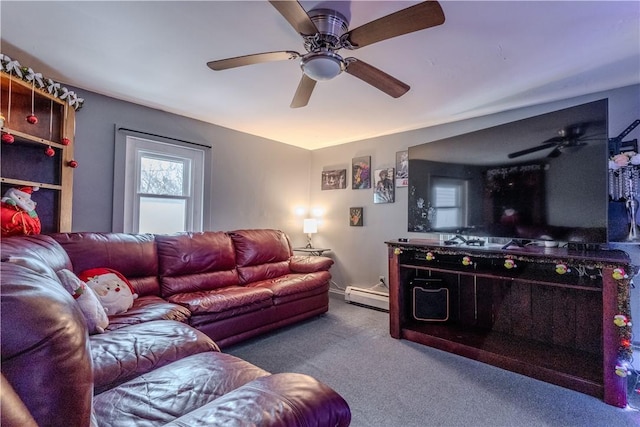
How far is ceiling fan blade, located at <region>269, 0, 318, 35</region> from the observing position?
1.34 m

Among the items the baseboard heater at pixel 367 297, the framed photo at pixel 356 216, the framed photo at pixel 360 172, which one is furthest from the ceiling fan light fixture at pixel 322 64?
the baseboard heater at pixel 367 297

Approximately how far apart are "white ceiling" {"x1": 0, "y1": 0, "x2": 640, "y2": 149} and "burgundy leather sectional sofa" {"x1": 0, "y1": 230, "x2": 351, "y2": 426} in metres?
1.32

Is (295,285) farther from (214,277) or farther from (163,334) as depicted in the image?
(163,334)

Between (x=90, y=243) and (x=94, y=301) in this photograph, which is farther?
(x=90, y=243)

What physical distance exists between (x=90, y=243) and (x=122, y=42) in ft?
5.01

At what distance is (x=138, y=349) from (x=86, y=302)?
516mm

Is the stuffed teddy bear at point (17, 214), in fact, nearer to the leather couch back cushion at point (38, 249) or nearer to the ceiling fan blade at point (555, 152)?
the leather couch back cushion at point (38, 249)

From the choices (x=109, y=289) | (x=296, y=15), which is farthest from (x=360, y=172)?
(x=109, y=289)

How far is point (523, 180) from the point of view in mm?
2389

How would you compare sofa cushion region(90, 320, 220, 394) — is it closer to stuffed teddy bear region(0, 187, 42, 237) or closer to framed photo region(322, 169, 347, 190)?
stuffed teddy bear region(0, 187, 42, 237)

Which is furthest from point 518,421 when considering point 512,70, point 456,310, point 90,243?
point 90,243

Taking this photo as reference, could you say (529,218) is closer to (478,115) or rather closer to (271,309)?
(478,115)

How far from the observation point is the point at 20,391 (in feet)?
1.63

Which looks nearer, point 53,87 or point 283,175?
point 53,87
